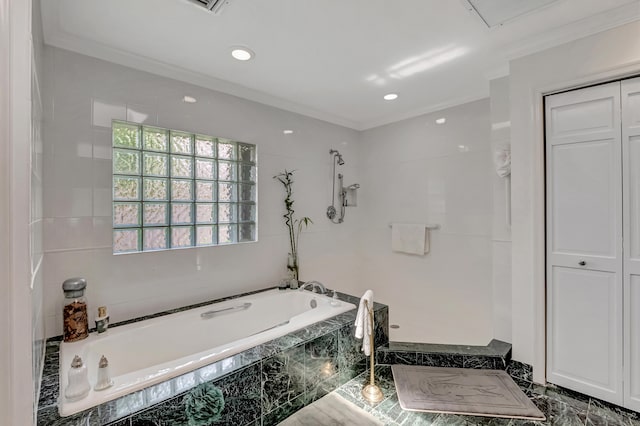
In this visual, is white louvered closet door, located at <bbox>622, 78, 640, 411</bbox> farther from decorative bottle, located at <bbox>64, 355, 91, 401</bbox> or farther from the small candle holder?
decorative bottle, located at <bbox>64, 355, 91, 401</bbox>

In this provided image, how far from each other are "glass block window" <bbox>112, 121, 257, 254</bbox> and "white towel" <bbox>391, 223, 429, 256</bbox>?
62.2 inches

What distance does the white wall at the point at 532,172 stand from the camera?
1.83 m

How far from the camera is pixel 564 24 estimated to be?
175cm

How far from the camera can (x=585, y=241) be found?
184 cm

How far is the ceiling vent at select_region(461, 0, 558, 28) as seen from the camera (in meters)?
1.52

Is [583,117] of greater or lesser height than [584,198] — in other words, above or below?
above

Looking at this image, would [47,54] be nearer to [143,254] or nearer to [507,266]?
[143,254]

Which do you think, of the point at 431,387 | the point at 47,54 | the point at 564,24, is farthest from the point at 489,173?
the point at 47,54

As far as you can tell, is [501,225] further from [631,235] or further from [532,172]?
[631,235]

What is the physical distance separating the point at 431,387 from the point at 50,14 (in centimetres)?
320

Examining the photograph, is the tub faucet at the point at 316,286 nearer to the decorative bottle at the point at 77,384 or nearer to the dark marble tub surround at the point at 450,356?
the dark marble tub surround at the point at 450,356

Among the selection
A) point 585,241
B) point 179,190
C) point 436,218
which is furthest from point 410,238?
point 179,190

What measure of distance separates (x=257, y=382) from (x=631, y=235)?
2.32 metres

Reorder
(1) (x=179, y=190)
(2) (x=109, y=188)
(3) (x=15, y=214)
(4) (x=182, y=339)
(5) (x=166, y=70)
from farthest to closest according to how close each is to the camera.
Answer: (1) (x=179, y=190) < (5) (x=166, y=70) < (4) (x=182, y=339) < (2) (x=109, y=188) < (3) (x=15, y=214)
